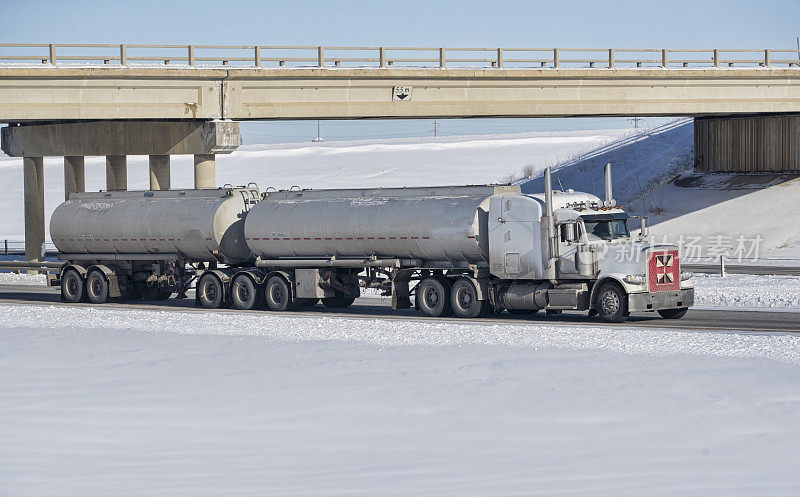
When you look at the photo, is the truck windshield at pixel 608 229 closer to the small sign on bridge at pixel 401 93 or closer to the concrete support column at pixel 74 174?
the small sign on bridge at pixel 401 93

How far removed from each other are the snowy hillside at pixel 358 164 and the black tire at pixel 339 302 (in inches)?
2867

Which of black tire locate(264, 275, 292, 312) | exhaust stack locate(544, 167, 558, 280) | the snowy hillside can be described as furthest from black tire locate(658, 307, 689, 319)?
the snowy hillside

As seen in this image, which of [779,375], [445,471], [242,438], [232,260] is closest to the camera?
[445,471]

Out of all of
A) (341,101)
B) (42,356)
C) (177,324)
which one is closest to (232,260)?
(177,324)

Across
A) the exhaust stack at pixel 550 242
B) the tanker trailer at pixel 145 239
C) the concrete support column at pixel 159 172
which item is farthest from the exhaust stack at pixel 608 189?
the concrete support column at pixel 159 172

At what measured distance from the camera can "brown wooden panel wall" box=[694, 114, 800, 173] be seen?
5903cm

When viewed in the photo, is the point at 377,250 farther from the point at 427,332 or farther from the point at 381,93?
the point at 381,93

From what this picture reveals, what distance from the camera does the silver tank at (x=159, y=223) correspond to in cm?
3180

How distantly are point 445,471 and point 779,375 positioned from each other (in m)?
7.16

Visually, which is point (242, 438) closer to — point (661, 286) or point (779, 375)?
point (779, 375)

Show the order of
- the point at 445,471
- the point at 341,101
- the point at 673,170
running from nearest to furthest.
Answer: the point at 445,471
the point at 341,101
the point at 673,170

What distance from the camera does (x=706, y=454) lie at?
1151 cm

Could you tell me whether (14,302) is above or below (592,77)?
below

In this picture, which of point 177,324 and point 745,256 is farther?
point 745,256
